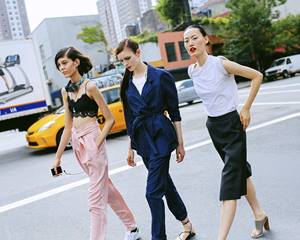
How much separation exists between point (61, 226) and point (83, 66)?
2004 mm

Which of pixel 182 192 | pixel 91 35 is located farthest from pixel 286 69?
pixel 182 192

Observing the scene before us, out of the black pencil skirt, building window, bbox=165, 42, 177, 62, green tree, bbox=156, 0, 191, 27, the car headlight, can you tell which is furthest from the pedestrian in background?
green tree, bbox=156, 0, 191, 27

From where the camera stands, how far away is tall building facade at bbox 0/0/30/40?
8612 cm

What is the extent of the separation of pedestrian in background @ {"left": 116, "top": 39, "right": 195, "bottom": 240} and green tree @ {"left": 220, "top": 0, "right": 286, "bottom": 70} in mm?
28564

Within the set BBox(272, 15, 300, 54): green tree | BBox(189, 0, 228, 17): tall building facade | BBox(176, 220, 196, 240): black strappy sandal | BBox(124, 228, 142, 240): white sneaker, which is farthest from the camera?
BBox(189, 0, 228, 17): tall building facade

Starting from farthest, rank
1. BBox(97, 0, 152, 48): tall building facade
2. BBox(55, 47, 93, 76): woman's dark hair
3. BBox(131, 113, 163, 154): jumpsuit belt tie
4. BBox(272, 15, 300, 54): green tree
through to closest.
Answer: BBox(97, 0, 152, 48): tall building facade, BBox(272, 15, 300, 54): green tree, BBox(55, 47, 93, 76): woman's dark hair, BBox(131, 113, 163, 154): jumpsuit belt tie

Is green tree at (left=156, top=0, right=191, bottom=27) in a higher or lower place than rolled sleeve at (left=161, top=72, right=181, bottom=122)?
higher

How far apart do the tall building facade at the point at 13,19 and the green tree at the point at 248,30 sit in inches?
2457

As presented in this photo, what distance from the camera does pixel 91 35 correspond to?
43.0m

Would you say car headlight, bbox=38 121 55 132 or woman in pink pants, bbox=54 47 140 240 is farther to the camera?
car headlight, bbox=38 121 55 132

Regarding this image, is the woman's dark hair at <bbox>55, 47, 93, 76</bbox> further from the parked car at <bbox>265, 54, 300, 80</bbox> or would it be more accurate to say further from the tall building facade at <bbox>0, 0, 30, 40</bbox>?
the tall building facade at <bbox>0, 0, 30, 40</bbox>

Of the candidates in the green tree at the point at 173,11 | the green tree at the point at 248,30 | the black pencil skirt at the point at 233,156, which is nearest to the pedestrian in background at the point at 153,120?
the black pencil skirt at the point at 233,156

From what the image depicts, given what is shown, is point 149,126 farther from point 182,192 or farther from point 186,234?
point 182,192

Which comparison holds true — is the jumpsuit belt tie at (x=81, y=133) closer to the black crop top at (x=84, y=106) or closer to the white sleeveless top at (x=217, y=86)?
the black crop top at (x=84, y=106)
